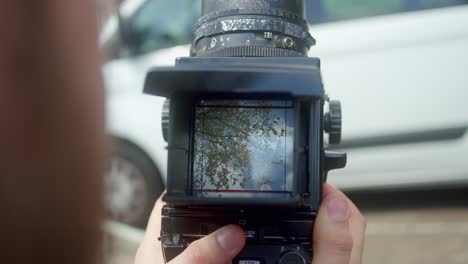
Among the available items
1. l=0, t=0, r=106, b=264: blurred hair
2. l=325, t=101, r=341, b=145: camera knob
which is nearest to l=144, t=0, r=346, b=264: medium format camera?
l=325, t=101, r=341, b=145: camera knob

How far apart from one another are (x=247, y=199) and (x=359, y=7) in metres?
2.67

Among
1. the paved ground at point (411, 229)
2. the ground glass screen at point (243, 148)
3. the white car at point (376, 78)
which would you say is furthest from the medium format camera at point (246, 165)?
the white car at point (376, 78)

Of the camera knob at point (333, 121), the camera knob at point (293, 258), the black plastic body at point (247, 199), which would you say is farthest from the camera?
the camera knob at point (333, 121)

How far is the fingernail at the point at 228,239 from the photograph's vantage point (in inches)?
49.6

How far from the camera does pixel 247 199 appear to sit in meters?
1.20

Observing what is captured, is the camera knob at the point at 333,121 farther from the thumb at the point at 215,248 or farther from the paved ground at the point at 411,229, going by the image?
the paved ground at the point at 411,229

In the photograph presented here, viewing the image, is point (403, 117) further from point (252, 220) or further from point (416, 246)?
point (252, 220)

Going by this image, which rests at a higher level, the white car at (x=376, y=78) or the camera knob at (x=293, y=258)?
the white car at (x=376, y=78)

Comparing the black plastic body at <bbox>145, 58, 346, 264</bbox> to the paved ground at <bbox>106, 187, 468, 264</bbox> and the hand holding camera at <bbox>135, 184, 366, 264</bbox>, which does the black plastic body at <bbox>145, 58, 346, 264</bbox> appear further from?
the paved ground at <bbox>106, 187, 468, 264</bbox>

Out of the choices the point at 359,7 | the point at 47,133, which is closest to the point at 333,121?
the point at 47,133

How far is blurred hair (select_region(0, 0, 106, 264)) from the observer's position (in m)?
0.50

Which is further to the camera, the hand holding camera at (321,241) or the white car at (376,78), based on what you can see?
the white car at (376,78)

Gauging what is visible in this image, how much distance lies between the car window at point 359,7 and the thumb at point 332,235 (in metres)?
2.49

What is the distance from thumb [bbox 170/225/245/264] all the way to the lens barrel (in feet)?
1.45
